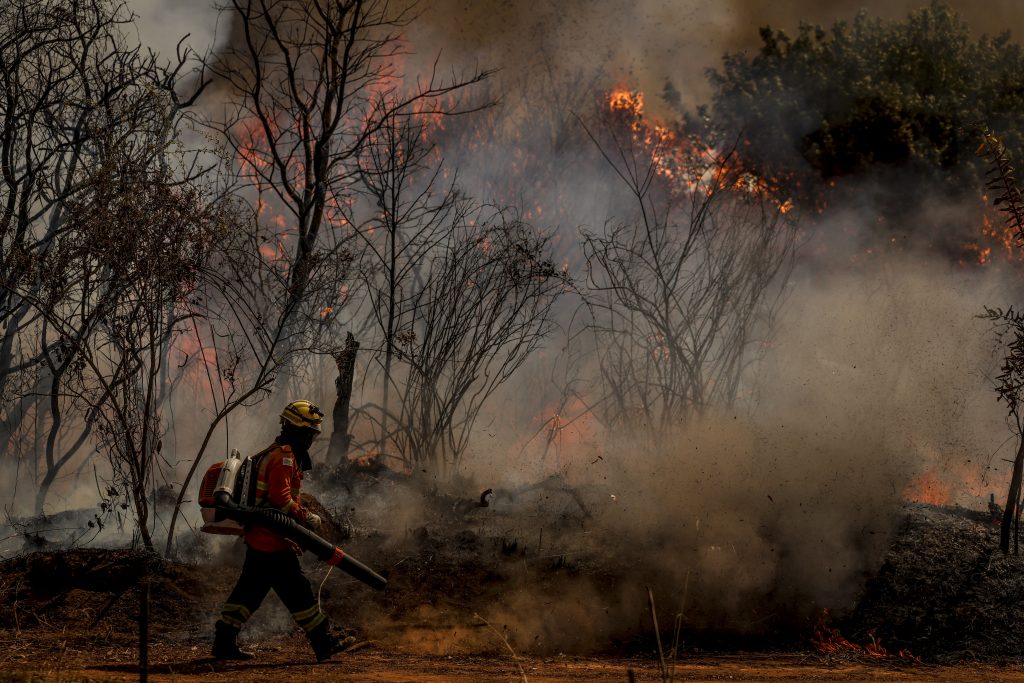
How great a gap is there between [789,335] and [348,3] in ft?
32.4

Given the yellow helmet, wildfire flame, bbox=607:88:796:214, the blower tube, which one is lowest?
the blower tube

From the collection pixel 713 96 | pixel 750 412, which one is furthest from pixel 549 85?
pixel 750 412

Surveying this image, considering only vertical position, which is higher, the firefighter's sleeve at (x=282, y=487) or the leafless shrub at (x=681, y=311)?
the leafless shrub at (x=681, y=311)

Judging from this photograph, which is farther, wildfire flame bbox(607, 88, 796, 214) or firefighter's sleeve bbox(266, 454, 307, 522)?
wildfire flame bbox(607, 88, 796, 214)

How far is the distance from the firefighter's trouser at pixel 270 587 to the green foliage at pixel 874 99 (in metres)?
20.4

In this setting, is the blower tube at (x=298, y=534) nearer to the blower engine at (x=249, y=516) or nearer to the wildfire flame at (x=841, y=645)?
the blower engine at (x=249, y=516)

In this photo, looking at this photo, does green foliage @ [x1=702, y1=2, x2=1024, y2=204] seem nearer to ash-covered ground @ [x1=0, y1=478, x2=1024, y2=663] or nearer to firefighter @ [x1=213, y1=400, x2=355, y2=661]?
ash-covered ground @ [x1=0, y1=478, x2=1024, y2=663]

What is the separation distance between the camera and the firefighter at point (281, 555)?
8.21 metres

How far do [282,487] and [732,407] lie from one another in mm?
9388

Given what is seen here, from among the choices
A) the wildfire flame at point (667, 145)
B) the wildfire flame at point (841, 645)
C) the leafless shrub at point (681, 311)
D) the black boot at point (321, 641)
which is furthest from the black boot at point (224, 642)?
the wildfire flame at point (667, 145)

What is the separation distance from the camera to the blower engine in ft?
25.9

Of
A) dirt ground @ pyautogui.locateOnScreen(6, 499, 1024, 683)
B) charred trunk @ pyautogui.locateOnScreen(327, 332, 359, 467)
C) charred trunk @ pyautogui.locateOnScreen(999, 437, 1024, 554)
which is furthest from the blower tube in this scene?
charred trunk @ pyautogui.locateOnScreen(999, 437, 1024, 554)

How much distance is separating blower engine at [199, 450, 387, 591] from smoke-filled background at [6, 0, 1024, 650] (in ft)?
8.58

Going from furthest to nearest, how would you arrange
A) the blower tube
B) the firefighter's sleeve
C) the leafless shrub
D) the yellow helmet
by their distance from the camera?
the leafless shrub
the yellow helmet
the firefighter's sleeve
the blower tube
